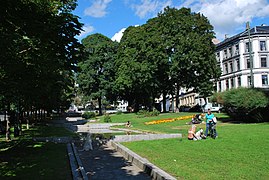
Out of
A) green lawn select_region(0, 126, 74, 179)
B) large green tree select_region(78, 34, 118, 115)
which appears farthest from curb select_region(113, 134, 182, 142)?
large green tree select_region(78, 34, 118, 115)

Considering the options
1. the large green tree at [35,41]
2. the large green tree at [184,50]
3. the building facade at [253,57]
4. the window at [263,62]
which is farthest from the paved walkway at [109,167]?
the window at [263,62]

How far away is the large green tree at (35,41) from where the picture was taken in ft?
25.3

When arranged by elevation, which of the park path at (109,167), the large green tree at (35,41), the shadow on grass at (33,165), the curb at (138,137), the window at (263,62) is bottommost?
the park path at (109,167)

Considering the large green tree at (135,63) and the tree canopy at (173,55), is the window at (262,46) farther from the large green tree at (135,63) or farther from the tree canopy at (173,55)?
the large green tree at (135,63)

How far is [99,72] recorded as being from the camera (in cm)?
5944

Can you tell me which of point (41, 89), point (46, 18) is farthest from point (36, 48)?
point (41, 89)

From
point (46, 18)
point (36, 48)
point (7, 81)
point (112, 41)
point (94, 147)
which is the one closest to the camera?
point (46, 18)

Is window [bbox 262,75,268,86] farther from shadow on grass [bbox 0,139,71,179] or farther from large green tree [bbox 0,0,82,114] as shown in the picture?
shadow on grass [bbox 0,139,71,179]

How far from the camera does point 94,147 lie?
1688cm

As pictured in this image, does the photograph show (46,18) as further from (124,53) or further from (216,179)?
(124,53)

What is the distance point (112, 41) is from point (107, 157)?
50.7 metres

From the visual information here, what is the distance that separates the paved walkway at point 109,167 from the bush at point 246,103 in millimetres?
16177

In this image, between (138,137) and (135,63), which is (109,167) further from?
(135,63)

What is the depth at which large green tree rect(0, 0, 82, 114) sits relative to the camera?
7703 millimetres
